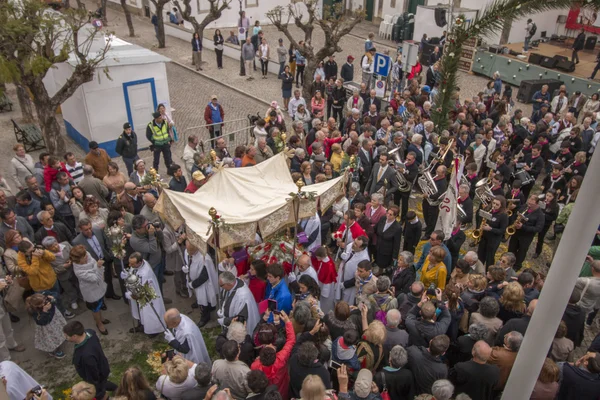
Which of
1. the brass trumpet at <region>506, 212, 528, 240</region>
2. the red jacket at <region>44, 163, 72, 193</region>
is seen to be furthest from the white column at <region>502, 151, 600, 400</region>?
the red jacket at <region>44, 163, 72, 193</region>

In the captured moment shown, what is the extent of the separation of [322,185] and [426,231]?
3063mm

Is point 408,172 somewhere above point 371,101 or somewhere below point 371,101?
below

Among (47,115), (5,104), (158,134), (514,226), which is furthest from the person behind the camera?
(5,104)

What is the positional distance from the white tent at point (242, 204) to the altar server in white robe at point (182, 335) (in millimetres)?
1250

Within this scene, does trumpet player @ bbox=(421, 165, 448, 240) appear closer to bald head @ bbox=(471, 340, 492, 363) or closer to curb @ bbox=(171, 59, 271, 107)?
bald head @ bbox=(471, 340, 492, 363)

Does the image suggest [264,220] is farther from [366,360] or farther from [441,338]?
[441,338]

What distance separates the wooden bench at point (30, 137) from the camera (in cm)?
1422

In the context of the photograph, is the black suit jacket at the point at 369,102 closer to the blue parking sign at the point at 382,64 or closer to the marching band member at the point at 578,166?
the blue parking sign at the point at 382,64

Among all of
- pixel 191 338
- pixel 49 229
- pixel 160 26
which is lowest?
pixel 191 338

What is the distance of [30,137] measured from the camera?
562 inches

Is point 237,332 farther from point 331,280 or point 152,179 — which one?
point 152,179

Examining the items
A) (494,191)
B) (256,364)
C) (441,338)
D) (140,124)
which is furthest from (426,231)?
(140,124)

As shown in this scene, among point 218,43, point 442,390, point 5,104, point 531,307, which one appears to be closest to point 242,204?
point 442,390

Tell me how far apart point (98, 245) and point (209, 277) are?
1976 millimetres
